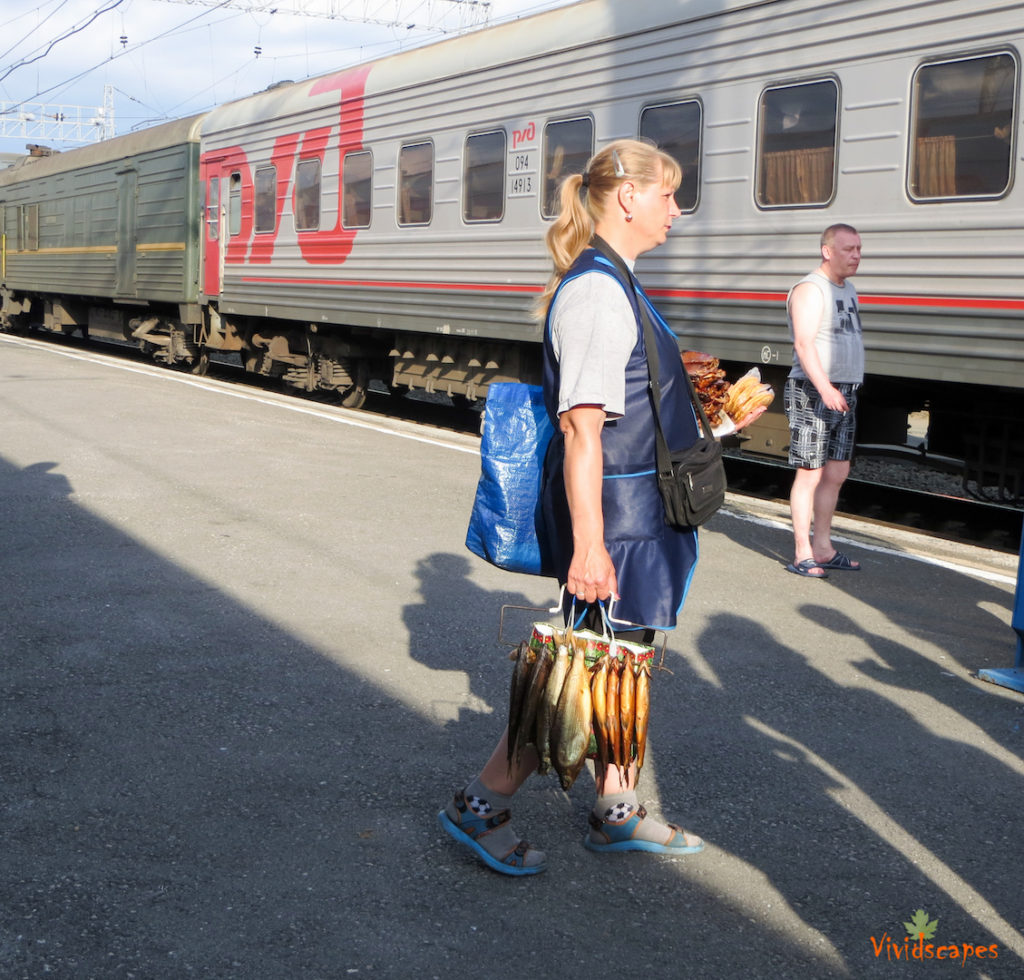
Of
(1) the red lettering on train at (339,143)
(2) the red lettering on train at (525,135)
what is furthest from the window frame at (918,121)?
(1) the red lettering on train at (339,143)

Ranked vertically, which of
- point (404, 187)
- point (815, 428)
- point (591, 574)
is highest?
point (404, 187)

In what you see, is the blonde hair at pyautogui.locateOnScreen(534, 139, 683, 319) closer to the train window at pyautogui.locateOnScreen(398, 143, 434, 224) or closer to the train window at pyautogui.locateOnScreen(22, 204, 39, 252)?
the train window at pyautogui.locateOnScreen(398, 143, 434, 224)

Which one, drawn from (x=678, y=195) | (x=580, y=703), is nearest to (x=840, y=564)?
(x=678, y=195)

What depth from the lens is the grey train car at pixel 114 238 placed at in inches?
669

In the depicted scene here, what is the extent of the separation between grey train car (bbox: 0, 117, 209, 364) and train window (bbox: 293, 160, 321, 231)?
315 centimetres

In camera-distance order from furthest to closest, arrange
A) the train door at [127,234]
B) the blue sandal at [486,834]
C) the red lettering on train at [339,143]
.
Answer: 1. the train door at [127,234]
2. the red lettering on train at [339,143]
3. the blue sandal at [486,834]

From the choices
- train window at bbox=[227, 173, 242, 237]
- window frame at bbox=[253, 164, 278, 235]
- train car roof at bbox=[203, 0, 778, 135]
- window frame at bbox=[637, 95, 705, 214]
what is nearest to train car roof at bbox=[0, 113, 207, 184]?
Result: train window at bbox=[227, 173, 242, 237]

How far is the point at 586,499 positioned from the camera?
9.73 feet

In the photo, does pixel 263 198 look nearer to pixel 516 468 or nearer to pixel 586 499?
pixel 516 468

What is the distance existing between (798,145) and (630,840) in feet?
→ 19.3

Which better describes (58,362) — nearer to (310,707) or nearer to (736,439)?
(736,439)

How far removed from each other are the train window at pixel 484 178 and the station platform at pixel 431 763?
13.4ft

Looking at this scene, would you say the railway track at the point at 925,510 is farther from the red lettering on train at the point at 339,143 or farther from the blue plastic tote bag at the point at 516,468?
the blue plastic tote bag at the point at 516,468

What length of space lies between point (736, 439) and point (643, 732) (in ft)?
23.3
